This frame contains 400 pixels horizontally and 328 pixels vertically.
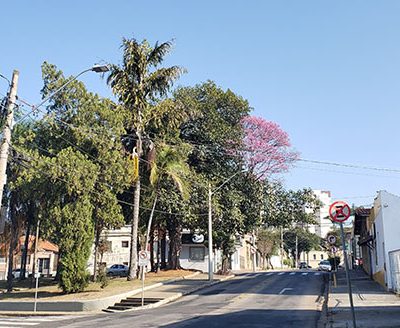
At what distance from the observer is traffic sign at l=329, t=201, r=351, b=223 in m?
11.3

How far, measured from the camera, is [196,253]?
178 feet

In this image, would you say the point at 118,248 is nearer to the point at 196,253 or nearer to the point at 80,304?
the point at 196,253

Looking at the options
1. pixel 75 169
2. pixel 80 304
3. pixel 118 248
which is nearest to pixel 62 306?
pixel 80 304

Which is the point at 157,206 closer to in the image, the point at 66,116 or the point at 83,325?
the point at 66,116

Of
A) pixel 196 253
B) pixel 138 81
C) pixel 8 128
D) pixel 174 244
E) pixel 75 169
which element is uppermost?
pixel 138 81

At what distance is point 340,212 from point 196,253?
144 feet

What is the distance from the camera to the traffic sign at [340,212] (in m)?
11.3

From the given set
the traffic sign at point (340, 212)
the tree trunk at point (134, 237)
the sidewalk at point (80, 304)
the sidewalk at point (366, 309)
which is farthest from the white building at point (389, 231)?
the tree trunk at point (134, 237)

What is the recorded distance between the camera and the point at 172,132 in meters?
37.5

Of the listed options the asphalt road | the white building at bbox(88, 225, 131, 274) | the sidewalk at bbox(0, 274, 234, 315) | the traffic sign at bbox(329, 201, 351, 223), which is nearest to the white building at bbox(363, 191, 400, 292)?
the asphalt road

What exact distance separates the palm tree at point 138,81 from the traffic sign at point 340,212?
2050 cm

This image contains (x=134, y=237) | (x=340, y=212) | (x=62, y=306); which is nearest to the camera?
(x=340, y=212)

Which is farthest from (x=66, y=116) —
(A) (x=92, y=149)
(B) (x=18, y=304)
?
(B) (x=18, y=304)

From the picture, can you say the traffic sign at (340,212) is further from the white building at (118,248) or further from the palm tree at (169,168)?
the white building at (118,248)
